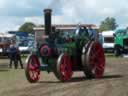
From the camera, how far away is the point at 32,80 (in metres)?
17.4

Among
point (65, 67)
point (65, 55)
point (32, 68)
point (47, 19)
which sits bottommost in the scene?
point (32, 68)

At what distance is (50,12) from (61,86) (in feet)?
8.44

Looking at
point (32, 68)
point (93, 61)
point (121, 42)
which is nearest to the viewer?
point (32, 68)

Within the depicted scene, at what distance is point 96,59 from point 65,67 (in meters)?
1.98

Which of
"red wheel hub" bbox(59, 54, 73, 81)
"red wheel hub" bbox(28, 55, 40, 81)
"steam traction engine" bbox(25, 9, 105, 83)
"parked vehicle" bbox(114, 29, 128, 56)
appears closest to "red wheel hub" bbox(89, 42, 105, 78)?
"steam traction engine" bbox(25, 9, 105, 83)

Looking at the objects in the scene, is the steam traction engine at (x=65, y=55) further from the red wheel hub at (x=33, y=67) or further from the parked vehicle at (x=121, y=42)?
the parked vehicle at (x=121, y=42)

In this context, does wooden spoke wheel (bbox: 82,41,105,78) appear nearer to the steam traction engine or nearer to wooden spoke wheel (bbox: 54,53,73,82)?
the steam traction engine

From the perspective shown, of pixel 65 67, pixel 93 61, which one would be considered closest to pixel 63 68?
pixel 65 67

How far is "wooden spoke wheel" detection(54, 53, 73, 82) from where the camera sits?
16.7 meters

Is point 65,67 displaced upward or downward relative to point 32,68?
upward

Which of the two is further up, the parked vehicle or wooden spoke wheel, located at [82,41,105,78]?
wooden spoke wheel, located at [82,41,105,78]

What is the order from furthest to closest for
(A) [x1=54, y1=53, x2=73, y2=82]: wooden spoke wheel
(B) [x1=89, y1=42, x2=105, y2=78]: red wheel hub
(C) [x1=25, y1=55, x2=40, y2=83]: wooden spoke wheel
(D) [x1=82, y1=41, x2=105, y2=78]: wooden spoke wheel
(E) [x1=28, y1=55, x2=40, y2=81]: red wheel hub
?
(B) [x1=89, y1=42, x2=105, y2=78]: red wheel hub < (D) [x1=82, y1=41, x2=105, y2=78]: wooden spoke wheel < (E) [x1=28, y1=55, x2=40, y2=81]: red wheel hub < (C) [x1=25, y1=55, x2=40, y2=83]: wooden spoke wheel < (A) [x1=54, y1=53, x2=73, y2=82]: wooden spoke wheel

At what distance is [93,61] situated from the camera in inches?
726

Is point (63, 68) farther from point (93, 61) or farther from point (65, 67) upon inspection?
point (93, 61)
